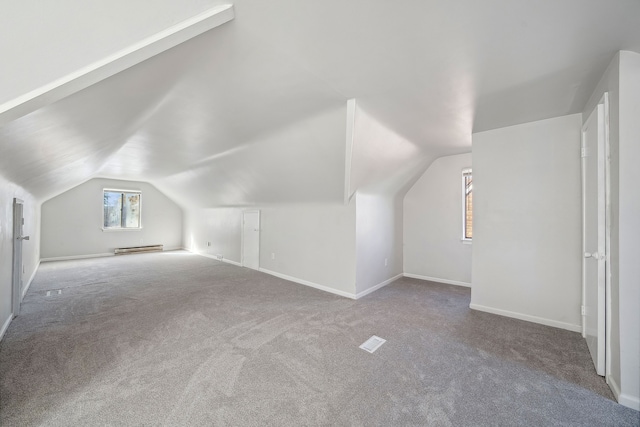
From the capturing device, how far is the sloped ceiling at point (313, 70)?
114cm

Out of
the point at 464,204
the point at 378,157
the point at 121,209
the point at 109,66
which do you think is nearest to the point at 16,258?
the point at 109,66

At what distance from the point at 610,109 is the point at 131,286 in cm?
652

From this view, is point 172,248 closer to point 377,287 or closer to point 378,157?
point 377,287

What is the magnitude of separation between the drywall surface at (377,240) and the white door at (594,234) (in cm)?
252

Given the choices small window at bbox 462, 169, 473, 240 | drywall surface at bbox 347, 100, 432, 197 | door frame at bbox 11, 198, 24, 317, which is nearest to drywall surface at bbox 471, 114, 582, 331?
drywall surface at bbox 347, 100, 432, 197

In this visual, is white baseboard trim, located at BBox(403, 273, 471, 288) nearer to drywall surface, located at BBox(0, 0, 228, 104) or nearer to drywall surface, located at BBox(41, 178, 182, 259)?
drywall surface, located at BBox(0, 0, 228, 104)

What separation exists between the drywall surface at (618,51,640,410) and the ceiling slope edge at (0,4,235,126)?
2.67 metres

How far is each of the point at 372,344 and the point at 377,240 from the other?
224 centimetres

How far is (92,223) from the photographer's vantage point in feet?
25.1

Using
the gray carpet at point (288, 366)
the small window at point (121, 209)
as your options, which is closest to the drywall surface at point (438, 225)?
the gray carpet at point (288, 366)

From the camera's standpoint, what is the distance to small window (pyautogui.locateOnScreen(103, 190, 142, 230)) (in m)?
8.07

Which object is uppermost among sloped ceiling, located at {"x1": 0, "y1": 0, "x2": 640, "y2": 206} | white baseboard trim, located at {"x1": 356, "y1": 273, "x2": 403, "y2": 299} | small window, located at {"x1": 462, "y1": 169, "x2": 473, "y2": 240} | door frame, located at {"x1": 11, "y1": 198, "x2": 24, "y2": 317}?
sloped ceiling, located at {"x1": 0, "y1": 0, "x2": 640, "y2": 206}

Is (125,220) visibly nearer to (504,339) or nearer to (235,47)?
(235,47)

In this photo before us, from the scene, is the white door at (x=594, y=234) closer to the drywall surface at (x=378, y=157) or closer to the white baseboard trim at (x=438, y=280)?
the drywall surface at (x=378, y=157)
